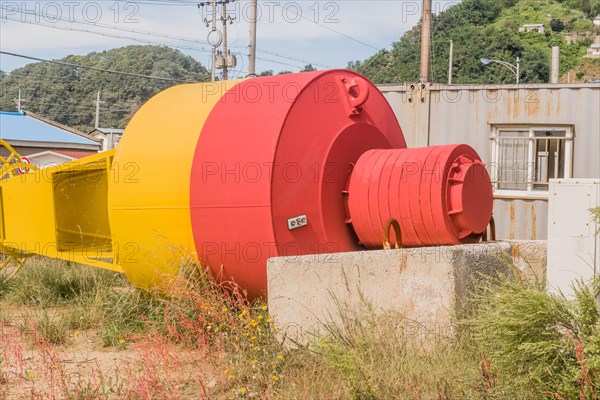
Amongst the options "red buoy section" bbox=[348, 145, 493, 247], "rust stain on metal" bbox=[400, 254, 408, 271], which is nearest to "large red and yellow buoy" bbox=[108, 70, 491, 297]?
"red buoy section" bbox=[348, 145, 493, 247]

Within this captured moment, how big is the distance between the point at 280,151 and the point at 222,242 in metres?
0.88

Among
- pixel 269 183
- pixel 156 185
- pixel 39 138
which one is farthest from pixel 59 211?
pixel 39 138

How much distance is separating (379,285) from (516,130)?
320 inches

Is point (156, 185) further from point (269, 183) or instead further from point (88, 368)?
point (88, 368)

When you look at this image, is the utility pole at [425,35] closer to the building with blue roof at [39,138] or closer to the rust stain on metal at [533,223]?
the rust stain on metal at [533,223]

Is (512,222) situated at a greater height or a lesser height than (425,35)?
lesser

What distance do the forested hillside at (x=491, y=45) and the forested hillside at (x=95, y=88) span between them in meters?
19.5

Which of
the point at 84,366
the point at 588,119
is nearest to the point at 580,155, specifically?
the point at 588,119

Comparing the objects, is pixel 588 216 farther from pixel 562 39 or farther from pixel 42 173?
pixel 562 39

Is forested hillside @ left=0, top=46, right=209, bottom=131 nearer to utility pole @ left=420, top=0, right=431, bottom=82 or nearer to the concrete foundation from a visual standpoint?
utility pole @ left=420, top=0, right=431, bottom=82

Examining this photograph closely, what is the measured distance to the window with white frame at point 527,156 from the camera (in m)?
12.8

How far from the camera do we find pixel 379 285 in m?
5.67

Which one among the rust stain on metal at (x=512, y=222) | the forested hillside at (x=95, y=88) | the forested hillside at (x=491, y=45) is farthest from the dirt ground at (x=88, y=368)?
the forested hillside at (x=95, y=88)

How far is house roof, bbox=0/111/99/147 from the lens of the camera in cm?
2869
